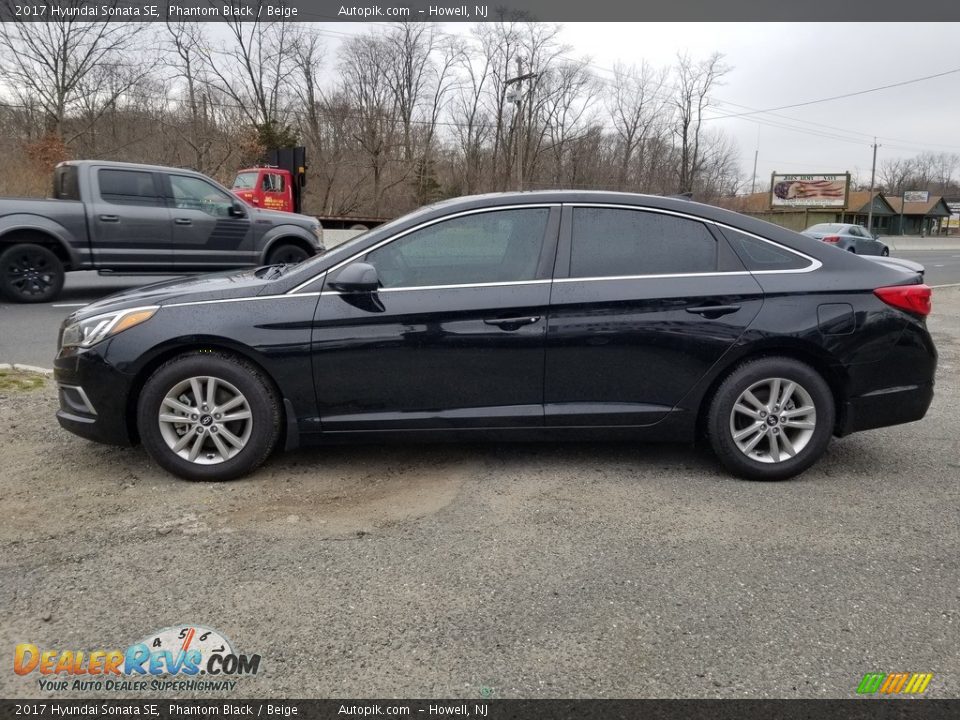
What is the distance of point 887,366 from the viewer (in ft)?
13.0

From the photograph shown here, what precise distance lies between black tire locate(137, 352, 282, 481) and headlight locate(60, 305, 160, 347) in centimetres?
28

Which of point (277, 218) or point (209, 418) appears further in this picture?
point (277, 218)

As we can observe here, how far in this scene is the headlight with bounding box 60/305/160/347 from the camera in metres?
3.72

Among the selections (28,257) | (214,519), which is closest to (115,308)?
(214,519)

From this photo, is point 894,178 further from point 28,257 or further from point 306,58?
point 28,257

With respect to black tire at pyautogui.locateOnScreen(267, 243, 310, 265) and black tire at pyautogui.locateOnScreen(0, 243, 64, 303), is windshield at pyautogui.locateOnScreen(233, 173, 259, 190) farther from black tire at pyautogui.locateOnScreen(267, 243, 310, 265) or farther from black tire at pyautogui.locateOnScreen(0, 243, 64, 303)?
black tire at pyautogui.locateOnScreen(0, 243, 64, 303)

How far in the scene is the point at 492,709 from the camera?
2172 mm

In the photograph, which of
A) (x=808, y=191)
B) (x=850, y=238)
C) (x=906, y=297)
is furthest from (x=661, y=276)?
(x=808, y=191)

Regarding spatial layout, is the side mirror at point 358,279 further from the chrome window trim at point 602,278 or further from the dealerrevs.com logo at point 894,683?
the dealerrevs.com logo at point 894,683

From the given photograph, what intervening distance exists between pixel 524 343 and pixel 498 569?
130cm

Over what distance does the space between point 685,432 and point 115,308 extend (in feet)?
10.6

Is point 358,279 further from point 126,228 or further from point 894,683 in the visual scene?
point 126,228

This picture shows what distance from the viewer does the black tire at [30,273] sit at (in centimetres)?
962

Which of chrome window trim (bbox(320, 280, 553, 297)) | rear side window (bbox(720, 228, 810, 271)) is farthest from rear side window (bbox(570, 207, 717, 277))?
chrome window trim (bbox(320, 280, 553, 297))
